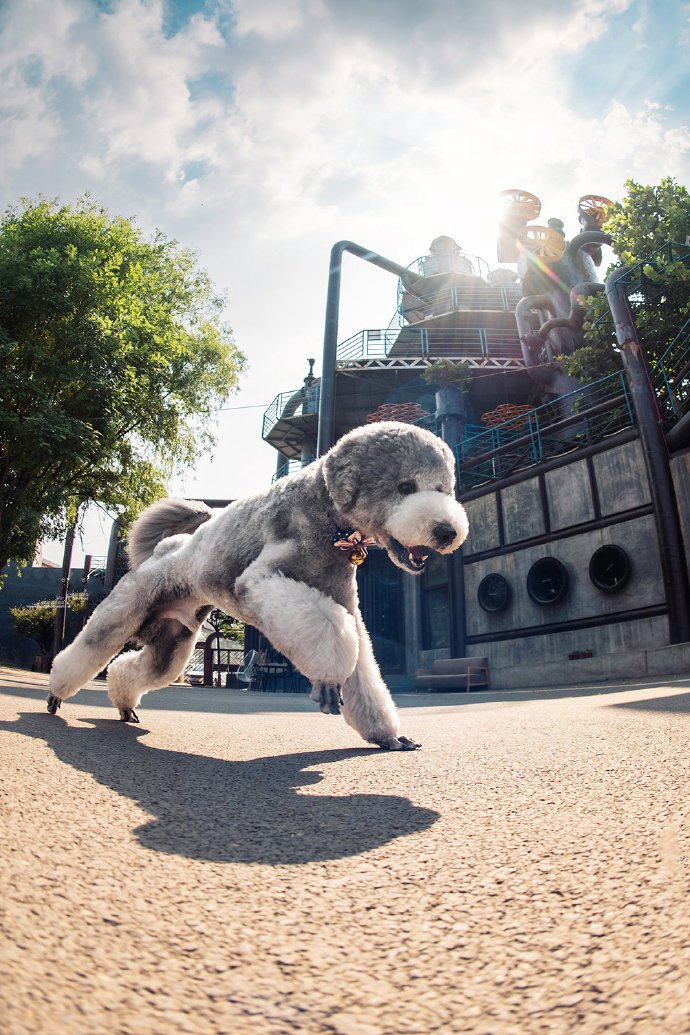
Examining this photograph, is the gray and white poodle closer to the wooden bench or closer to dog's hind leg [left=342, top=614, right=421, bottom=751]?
dog's hind leg [left=342, top=614, right=421, bottom=751]

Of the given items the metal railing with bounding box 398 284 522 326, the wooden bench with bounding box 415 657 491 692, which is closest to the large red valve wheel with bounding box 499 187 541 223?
the metal railing with bounding box 398 284 522 326

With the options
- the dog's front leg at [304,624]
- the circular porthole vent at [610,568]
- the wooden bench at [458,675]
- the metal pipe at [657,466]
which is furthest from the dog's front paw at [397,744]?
the wooden bench at [458,675]

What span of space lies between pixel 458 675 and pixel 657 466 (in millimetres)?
6254

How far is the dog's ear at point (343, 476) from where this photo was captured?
2.67 m

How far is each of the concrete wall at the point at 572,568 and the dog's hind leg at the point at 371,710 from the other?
7971 mm

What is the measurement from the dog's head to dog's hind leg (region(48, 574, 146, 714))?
153 centimetres

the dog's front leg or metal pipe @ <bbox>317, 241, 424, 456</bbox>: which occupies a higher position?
metal pipe @ <bbox>317, 241, 424, 456</bbox>

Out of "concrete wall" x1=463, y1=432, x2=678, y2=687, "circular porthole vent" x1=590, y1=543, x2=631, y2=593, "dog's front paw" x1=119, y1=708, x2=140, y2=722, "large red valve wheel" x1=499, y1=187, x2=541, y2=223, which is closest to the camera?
"dog's front paw" x1=119, y1=708, x2=140, y2=722

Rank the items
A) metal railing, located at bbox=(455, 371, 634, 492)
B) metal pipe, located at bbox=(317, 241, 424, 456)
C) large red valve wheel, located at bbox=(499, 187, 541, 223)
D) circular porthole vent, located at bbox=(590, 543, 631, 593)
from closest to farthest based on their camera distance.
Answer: circular porthole vent, located at bbox=(590, 543, 631, 593) < metal railing, located at bbox=(455, 371, 634, 492) < metal pipe, located at bbox=(317, 241, 424, 456) < large red valve wheel, located at bbox=(499, 187, 541, 223)

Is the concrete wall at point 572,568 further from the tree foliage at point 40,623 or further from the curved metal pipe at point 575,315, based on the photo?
the tree foliage at point 40,623

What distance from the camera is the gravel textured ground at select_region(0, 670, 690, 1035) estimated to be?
617mm

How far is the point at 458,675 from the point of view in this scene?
13.5m

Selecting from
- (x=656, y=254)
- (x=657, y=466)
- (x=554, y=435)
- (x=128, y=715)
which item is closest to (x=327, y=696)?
(x=128, y=715)

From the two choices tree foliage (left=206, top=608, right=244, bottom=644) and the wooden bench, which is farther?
tree foliage (left=206, top=608, right=244, bottom=644)
